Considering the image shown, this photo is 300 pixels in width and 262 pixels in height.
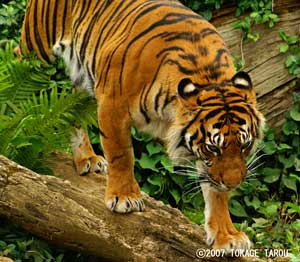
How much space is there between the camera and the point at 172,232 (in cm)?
513

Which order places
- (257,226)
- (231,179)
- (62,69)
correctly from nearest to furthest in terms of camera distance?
1. (231,179)
2. (257,226)
3. (62,69)

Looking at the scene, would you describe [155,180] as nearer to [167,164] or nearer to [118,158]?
[167,164]

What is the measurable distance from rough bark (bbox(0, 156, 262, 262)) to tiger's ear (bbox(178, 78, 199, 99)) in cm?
101

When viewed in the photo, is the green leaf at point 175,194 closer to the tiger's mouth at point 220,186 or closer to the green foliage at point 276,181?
the green foliage at point 276,181

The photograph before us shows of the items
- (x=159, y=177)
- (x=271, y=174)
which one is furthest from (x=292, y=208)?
(x=159, y=177)

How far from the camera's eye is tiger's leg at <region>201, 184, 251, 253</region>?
4883 millimetres

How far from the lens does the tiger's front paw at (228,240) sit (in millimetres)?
4859

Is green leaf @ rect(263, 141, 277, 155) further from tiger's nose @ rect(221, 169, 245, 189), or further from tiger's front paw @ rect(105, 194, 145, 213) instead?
tiger's nose @ rect(221, 169, 245, 189)

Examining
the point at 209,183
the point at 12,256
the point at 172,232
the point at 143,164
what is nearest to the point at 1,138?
the point at 12,256

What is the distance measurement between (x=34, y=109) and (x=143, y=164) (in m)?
2.00

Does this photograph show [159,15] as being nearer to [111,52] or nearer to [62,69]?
[111,52]

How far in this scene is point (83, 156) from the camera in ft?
20.1

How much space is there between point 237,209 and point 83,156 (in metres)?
2.27

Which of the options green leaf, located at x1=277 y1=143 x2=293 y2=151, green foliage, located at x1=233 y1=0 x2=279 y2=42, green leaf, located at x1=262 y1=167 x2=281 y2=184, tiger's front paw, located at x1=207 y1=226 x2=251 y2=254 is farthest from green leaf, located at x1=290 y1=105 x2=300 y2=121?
tiger's front paw, located at x1=207 y1=226 x2=251 y2=254
